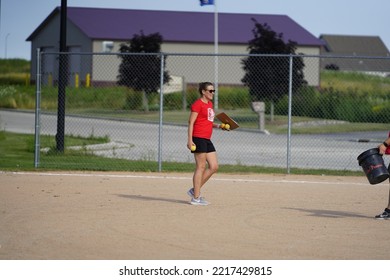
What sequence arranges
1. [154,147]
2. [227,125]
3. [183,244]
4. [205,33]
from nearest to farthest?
[183,244], [227,125], [154,147], [205,33]

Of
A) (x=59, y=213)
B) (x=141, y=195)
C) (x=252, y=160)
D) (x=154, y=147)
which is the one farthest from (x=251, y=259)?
(x=154, y=147)

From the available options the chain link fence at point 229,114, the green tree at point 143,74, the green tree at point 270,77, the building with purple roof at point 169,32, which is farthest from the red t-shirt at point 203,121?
the building with purple roof at point 169,32

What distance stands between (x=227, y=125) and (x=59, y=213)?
2722mm

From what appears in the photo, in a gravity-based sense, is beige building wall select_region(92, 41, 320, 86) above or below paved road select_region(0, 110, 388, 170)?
above

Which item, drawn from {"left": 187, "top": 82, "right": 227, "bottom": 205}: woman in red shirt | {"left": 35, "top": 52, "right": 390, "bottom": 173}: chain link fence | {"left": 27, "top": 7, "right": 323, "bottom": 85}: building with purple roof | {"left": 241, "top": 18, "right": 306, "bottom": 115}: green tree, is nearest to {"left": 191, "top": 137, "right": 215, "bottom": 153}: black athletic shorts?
{"left": 187, "top": 82, "right": 227, "bottom": 205}: woman in red shirt

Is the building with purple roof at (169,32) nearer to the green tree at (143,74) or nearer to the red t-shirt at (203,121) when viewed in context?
the green tree at (143,74)

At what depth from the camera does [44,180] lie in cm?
1691

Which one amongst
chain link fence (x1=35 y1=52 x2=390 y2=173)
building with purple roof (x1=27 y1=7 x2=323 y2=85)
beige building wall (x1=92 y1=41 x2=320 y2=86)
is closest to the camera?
chain link fence (x1=35 y1=52 x2=390 y2=173)

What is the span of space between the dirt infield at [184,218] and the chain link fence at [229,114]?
2.34 meters

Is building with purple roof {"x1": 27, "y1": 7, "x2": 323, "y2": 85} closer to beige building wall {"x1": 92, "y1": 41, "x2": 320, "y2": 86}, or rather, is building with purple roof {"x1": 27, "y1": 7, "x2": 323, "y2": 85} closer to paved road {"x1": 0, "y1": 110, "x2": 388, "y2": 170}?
beige building wall {"x1": 92, "y1": 41, "x2": 320, "y2": 86}

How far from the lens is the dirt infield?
33.2ft

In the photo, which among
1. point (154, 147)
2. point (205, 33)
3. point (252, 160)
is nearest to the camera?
point (252, 160)

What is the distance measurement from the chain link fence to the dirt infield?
2.34m
